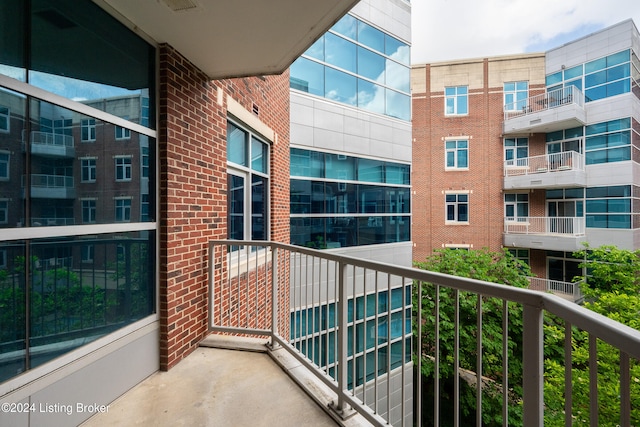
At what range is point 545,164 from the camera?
45.0 feet

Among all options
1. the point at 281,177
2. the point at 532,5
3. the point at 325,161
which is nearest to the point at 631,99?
the point at 532,5

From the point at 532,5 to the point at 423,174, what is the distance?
973cm

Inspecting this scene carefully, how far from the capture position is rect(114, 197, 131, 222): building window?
2.38 metres

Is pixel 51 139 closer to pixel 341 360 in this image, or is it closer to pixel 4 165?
pixel 4 165

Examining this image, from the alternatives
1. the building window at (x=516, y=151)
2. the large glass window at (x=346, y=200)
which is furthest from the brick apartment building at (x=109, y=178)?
the building window at (x=516, y=151)

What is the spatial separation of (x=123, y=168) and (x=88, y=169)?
0.31 meters

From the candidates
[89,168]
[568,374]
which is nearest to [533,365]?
[568,374]

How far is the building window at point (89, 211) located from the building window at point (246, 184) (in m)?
1.97

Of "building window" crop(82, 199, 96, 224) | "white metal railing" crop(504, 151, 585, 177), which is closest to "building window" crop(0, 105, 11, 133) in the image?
"building window" crop(82, 199, 96, 224)

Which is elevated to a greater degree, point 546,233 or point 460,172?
point 460,172

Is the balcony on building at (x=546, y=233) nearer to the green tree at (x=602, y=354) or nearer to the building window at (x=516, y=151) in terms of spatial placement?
the green tree at (x=602, y=354)

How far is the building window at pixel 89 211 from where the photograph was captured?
2.10 meters

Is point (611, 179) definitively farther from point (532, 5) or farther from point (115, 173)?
point (115, 173)

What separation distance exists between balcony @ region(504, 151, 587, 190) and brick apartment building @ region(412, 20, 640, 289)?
0.04 metres
